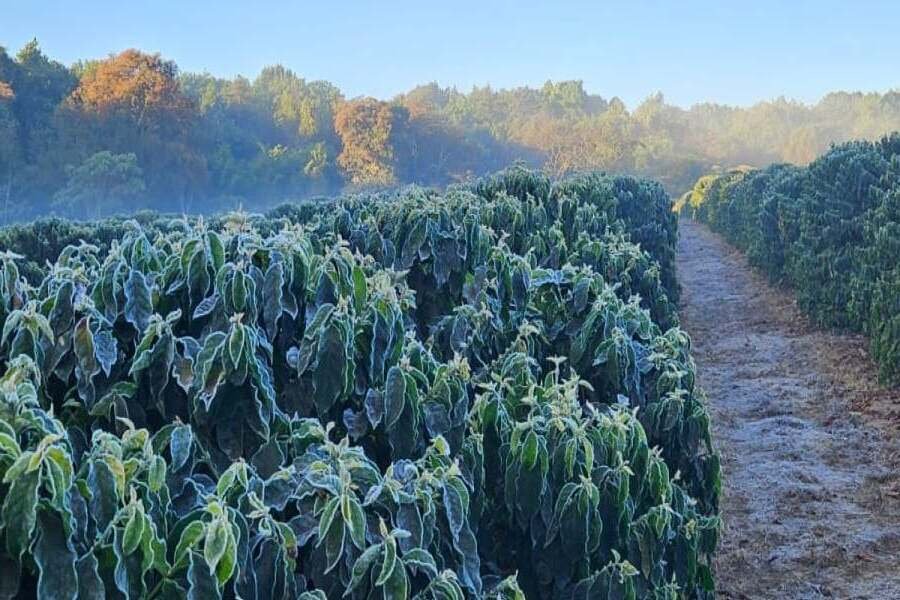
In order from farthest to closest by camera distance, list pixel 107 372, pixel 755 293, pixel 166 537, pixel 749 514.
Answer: pixel 755 293 → pixel 749 514 → pixel 107 372 → pixel 166 537

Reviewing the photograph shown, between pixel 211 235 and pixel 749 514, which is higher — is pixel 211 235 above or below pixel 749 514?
above

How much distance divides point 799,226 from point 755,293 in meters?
2.20

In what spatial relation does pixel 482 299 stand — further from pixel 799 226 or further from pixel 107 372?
pixel 799 226

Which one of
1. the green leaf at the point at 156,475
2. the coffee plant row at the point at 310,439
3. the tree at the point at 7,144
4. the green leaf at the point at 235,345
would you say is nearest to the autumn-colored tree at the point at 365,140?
the tree at the point at 7,144

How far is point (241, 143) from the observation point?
5781cm

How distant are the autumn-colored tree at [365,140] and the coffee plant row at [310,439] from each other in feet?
166

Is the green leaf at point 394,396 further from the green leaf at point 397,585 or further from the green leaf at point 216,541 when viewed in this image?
the green leaf at point 216,541

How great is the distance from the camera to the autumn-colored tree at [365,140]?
52.9 m

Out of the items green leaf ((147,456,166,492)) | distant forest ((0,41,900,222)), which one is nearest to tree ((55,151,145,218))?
distant forest ((0,41,900,222))

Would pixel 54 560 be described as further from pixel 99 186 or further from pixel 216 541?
Answer: pixel 99 186

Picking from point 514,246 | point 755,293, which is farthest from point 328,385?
point 755,293

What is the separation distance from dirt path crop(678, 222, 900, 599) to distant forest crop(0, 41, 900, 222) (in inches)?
1053

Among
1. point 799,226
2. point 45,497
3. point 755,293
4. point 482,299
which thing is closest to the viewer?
point 45,497

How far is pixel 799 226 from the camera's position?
41.7ft
